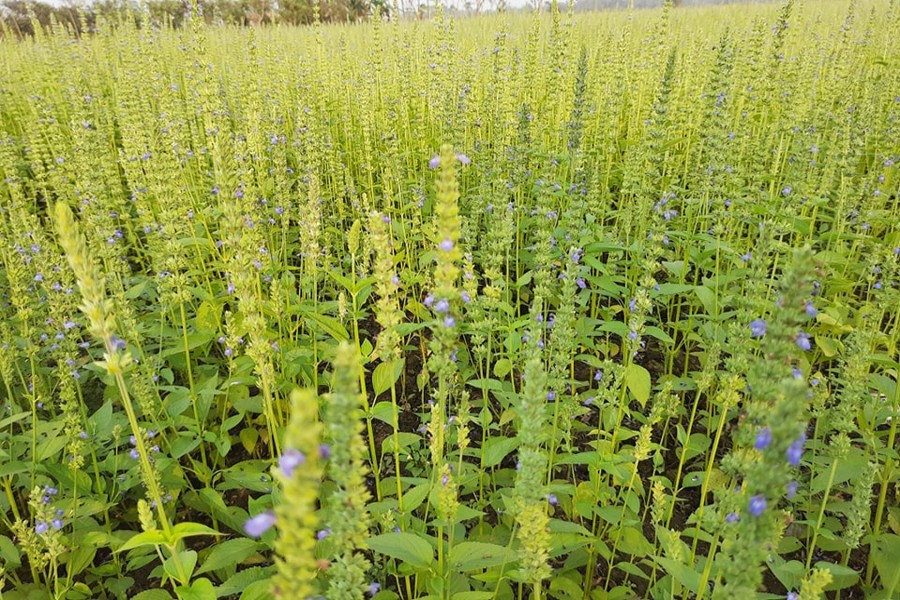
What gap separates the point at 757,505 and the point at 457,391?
6.90 feet

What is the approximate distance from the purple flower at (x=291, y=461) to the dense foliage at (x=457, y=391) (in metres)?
0.01

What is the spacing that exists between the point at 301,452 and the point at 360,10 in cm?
2151

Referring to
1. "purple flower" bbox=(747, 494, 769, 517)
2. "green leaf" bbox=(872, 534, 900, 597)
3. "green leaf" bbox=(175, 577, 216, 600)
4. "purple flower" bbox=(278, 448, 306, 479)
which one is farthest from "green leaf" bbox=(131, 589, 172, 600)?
"green leaf" bbox=(872, 534, 900, 597)

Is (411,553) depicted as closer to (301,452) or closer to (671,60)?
→ (301,452)

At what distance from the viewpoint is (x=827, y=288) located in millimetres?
3715

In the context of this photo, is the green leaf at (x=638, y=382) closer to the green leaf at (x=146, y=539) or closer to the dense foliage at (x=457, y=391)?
Answer: the dense foliage at (x=457, y=391)

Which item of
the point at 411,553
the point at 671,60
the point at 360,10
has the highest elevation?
the point at 360,10

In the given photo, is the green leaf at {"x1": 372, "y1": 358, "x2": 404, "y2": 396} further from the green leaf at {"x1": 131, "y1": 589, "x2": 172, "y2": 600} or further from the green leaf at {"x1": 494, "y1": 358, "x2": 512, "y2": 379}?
the green leaf at {"x1": 131, "y1": 589, "x2": 172, "y2": 600}

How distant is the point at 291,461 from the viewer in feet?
2.77

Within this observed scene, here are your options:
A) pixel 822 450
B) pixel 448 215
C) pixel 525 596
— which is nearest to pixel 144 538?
pixel 448 215

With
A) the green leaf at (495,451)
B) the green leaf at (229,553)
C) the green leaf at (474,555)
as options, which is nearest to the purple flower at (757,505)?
the green leaf at (474,555)

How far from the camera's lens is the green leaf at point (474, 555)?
1822 mm

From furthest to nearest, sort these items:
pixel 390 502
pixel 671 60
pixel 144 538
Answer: pixel 671 60, pixel 390 502, pixel 144 538

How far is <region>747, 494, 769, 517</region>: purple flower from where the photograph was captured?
112 centimetres
